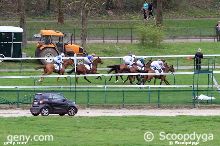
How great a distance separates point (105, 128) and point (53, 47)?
26053 mm

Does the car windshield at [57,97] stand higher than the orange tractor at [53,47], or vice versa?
the orange tractor at [53,47]

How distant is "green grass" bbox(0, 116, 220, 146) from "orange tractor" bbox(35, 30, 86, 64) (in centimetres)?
2154

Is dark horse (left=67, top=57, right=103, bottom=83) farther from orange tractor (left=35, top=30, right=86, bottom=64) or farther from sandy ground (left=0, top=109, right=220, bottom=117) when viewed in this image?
sandy ground (left=0, top=109, right=220, bottom=117)

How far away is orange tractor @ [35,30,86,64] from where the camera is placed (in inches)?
2511

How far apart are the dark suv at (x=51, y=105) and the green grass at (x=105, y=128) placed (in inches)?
57.5

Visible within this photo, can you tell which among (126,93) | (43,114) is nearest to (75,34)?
(126,93)

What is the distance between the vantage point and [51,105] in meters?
43.8

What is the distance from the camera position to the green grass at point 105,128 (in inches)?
1335

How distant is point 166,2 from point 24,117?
5128cm

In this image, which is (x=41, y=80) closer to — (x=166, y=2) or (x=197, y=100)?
(x=197, y=100)

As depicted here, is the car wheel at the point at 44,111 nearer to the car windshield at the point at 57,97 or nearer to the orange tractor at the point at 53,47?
the car windshield at the point at 57,97

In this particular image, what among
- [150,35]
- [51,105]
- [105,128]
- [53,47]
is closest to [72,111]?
[51,105]

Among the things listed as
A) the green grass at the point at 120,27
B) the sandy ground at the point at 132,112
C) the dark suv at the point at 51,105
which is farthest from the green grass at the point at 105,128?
the green grass at the point at 120,27

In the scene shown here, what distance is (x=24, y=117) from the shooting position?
41.8 meters
